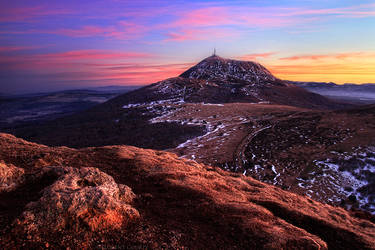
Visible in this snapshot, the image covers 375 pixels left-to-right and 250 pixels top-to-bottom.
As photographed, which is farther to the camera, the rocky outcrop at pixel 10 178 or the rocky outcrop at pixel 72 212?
the rocky outcrop at pixel 10 178

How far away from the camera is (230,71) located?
6048 inches

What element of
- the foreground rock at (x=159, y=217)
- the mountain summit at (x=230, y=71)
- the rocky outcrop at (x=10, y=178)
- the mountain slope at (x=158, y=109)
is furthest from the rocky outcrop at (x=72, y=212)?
the mountain summit at (x=230, y=71)

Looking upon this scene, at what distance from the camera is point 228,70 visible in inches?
6102

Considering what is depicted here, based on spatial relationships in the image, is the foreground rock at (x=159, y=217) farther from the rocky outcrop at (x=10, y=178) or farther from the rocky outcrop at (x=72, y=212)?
the rocky outcrop at (x=10, y=178)

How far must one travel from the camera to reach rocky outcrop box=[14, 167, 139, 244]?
5.88 metres

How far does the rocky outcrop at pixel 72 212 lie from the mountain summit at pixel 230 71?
12898 centimetres

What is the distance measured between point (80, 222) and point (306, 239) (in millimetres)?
6712

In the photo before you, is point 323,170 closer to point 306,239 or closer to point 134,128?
point 306,239

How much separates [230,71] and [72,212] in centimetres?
15550

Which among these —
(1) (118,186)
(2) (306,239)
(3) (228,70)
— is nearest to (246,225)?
(2) (306,239)

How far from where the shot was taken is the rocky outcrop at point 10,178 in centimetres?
801

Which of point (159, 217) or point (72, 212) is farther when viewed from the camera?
point (159, 217)

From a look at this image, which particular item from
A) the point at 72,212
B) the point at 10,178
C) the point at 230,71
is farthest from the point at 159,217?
the point at 230,71

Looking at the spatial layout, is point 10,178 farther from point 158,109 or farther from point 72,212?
point 158,109
